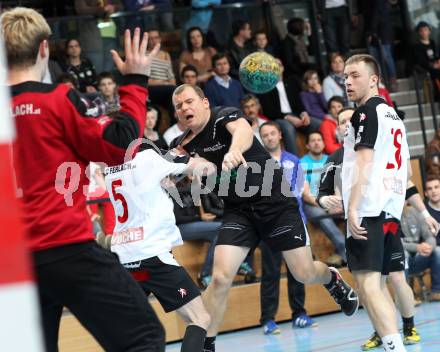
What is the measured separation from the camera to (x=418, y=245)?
1048 cm

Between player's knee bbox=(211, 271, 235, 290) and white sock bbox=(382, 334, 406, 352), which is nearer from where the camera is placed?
white sock bbox=(382, 334, 406, 352)

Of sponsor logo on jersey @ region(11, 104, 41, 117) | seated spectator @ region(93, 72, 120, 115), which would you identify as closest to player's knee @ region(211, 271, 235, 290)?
sponsor logo on jersey @ region(11, 104, 41, 117)

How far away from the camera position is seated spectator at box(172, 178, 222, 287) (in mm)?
9977

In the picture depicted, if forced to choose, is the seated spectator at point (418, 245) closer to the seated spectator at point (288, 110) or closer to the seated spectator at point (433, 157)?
the seated spectator at point (433, 157)

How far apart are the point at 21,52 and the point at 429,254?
300 inches

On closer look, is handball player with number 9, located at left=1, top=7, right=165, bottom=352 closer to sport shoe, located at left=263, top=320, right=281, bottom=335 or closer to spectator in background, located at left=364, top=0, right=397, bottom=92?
sport shoe, located at left=263, top=320, right=281, bottom=335

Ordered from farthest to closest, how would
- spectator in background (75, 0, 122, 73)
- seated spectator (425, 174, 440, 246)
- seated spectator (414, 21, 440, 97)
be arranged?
1. seated spectator (414, 21, 440, 97)
2. spectator in background (75, 0, 122, 73)
3. seated spectator (425, 174, 440, 246)

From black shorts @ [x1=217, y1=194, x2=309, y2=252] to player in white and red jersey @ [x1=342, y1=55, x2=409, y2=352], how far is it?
30.9 inches

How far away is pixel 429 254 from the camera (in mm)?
10484

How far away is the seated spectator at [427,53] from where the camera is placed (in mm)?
14672

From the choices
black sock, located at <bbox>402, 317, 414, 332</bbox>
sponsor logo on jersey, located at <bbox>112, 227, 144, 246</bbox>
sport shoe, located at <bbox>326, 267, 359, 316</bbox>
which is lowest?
black sock, located at <bbox>402, 317, 414, 332</bbox>

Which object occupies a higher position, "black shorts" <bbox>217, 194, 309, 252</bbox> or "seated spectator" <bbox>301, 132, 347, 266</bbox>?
"black shorts" <bbox>217, 194, 309, 252</bbox>

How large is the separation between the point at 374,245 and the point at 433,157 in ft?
18.4

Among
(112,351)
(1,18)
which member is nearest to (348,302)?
(112,351)
